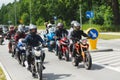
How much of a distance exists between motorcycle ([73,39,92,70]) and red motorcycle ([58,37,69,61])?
2.47m

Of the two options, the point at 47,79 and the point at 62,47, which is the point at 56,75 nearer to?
the point at 47,79

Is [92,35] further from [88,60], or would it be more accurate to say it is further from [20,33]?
[88,60]

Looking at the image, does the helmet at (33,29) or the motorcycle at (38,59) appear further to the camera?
the helmet at (33,29)

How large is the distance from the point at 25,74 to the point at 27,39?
5.05ft

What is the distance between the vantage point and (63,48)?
19031 millimetres

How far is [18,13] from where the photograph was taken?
6043 inches

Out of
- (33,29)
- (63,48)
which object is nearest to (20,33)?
(63,48)

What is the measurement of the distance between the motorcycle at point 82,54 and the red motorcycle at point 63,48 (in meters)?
2.47

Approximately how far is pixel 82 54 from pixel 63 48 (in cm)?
376

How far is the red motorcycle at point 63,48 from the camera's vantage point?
60.9 ft

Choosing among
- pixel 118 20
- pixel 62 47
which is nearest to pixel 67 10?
pixel 118 20

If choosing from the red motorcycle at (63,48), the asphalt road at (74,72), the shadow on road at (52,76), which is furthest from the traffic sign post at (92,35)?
the shadow on road at (52,76)

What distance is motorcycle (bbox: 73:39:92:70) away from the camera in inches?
584

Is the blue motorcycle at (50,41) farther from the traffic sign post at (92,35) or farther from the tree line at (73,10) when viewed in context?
the tree line at (73,10)
